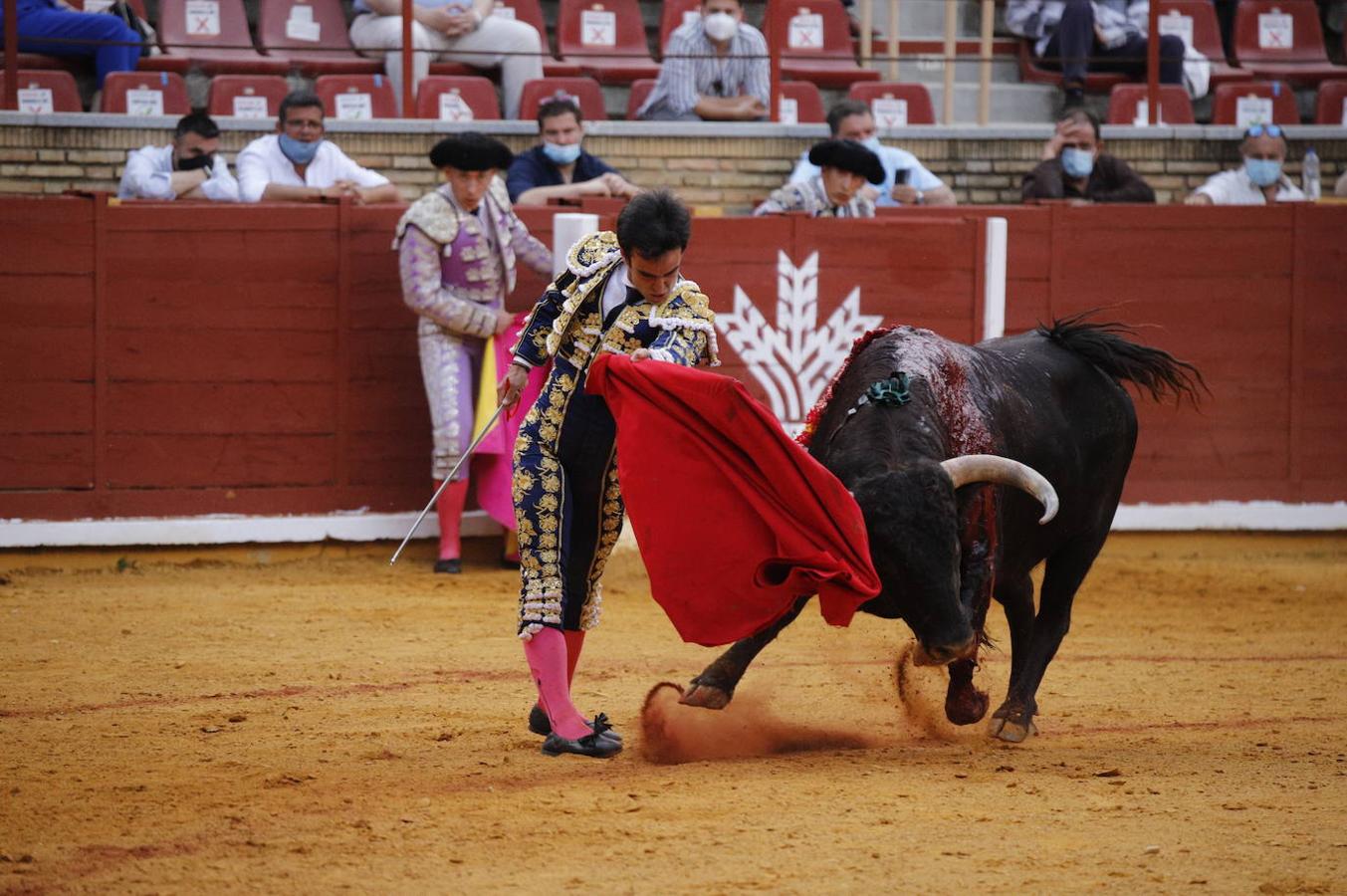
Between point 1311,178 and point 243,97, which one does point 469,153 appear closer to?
point 243,97

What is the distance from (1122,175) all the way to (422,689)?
214 inches

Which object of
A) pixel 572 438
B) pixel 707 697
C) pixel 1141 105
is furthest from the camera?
pixel 1141 105

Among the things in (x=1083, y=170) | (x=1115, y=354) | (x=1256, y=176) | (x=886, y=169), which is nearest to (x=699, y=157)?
(x=886, y=169)

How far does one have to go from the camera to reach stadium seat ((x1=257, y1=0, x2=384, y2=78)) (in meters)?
10.0

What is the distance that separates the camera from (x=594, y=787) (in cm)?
398

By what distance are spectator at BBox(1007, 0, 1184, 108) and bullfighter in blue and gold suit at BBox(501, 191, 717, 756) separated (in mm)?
7380

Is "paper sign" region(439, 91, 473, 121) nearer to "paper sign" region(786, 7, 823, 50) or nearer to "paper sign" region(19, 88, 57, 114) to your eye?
"paper sign" region(19, 88, 57, 114)

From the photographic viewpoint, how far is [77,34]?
30.9ft

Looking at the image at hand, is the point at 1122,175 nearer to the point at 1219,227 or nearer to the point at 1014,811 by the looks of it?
the point at 1219,227

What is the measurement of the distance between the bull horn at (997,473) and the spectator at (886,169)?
4.25 metres

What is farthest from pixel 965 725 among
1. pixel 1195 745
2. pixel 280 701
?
pixel 280 701

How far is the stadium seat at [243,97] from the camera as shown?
379 inches

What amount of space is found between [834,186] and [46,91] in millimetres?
4092

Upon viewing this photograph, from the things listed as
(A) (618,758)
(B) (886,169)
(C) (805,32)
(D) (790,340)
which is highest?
(C) (805,32)
